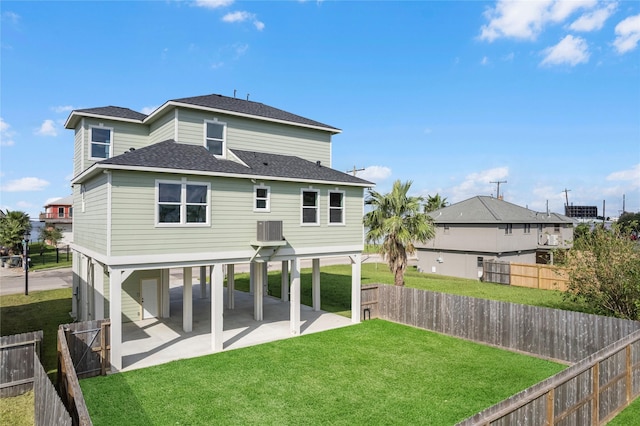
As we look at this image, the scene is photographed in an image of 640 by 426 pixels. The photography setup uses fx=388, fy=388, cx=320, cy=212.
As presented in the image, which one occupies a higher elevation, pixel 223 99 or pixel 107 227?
pixel 223 99

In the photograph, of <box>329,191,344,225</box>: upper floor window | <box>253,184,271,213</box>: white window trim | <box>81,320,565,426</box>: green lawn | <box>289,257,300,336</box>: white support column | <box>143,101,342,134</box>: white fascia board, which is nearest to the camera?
<box>81,320,565,426</box>: green lawn

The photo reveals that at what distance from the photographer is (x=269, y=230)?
1493cm

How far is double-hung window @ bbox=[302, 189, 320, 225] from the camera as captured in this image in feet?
55.2

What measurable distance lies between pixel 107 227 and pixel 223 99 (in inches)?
366

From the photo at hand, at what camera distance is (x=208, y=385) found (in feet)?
36.2

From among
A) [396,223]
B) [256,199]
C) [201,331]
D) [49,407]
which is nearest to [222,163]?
[256,199]

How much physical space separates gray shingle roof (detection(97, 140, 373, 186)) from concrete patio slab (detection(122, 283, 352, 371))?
21.2 ft

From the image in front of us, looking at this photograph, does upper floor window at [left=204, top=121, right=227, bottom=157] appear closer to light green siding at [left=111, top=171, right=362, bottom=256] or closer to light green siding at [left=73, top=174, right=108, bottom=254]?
light green siding at [left=111, top=171, right=362, bottom=256]

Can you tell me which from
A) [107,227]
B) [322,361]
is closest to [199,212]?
[107,227]

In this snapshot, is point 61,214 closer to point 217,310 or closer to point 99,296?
point 99,296

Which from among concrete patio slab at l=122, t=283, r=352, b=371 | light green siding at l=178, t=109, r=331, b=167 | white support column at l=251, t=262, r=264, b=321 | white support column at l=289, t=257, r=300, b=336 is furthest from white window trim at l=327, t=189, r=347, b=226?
concrete patio slab at l=122, t=283, r=352, b=371

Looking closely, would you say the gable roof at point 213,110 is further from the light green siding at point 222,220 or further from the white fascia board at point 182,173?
the light green siding at point 222,220

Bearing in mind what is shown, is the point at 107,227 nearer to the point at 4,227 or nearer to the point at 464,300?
the point at 464,300

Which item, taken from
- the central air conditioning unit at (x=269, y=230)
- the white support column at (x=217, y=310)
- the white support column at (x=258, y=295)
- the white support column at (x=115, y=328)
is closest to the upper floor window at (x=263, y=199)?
the central air conditioning unit at (x=269, y=230)
